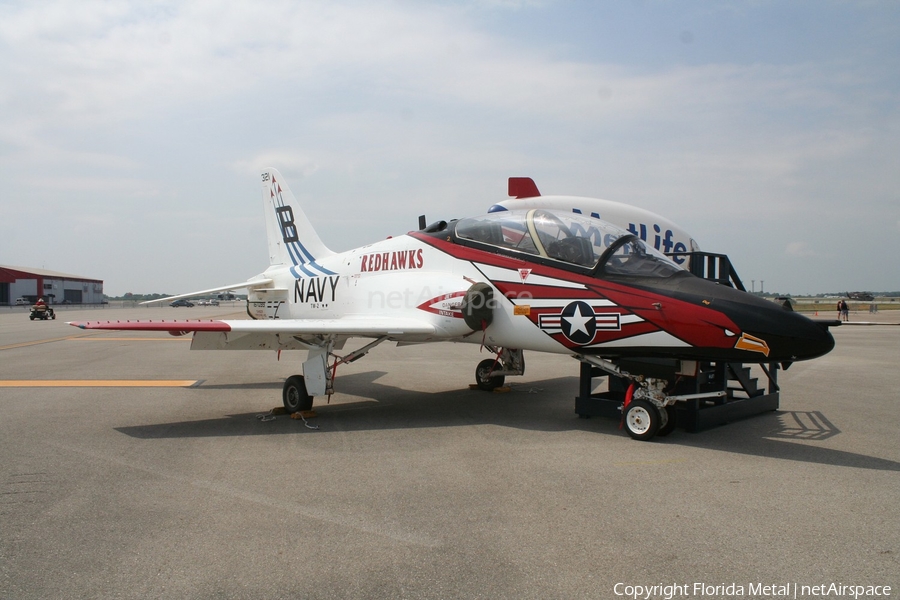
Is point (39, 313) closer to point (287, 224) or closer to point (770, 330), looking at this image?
point (287, 224)

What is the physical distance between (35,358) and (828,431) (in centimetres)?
1718

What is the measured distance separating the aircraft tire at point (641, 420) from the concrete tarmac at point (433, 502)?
15 centimetres

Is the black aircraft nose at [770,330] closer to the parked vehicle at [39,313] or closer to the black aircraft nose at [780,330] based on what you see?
the black aircraft nose at [780,330]

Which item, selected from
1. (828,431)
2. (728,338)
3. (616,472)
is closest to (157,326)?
(616,472)

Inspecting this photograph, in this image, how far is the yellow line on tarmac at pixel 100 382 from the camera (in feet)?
35.6

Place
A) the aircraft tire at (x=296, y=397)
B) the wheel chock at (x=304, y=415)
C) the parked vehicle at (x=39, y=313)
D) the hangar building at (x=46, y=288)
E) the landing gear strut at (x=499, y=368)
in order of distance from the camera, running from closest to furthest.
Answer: the wheel chock at (x=304, y=415), the aircraft tire at (x=296, y=397), the landing gear strut at (x=499, y=368), the parked vehicle at (x=39, y=313), the hangar building at (x=46, y=288)

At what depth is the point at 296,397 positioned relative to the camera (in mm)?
8430

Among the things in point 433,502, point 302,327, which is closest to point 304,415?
point 302,327

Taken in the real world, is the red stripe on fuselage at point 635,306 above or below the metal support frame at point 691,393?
above

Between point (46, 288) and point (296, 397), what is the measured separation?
102 metres

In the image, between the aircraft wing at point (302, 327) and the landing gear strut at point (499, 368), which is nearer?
the aircraft wing at point (302, 327)

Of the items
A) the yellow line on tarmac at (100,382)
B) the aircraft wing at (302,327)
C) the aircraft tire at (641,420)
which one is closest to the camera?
the aircraft tire at (641,420)

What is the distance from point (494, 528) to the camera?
411 centimetres

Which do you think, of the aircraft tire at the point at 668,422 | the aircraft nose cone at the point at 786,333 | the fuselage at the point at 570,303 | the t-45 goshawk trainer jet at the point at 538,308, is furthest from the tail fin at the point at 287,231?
the aircraft nose cone at the point at 786,333
